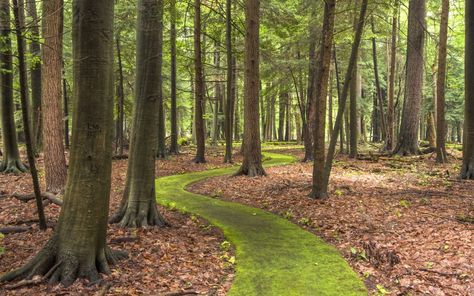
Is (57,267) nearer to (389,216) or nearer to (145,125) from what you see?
(145,125)

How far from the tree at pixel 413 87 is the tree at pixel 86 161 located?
56.3ft

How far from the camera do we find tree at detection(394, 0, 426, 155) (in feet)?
62.3

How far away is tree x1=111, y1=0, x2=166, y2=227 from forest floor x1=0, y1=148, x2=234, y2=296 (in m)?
0.46

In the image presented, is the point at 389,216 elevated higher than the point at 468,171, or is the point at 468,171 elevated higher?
the point at 468,171

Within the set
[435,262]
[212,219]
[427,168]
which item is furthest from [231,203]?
[427,168]

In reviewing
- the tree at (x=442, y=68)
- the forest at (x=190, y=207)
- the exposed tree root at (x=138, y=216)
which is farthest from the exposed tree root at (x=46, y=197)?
the tree at (x=442, y=68)

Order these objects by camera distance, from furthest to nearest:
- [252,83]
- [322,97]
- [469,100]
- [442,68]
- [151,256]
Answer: [442,68] → [252,83] → [469,100] → [322,97] → [151,256]

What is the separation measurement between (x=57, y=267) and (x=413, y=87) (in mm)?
18856

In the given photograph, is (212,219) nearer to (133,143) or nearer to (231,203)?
(231,203)

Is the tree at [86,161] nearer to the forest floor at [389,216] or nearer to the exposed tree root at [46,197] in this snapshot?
the forest floor at [389,216]

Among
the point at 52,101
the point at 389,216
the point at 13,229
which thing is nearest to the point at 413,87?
the point at 389,216

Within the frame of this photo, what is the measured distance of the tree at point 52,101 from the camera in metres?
9.61

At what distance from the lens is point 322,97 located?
379 inches

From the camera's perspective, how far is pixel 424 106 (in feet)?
117
